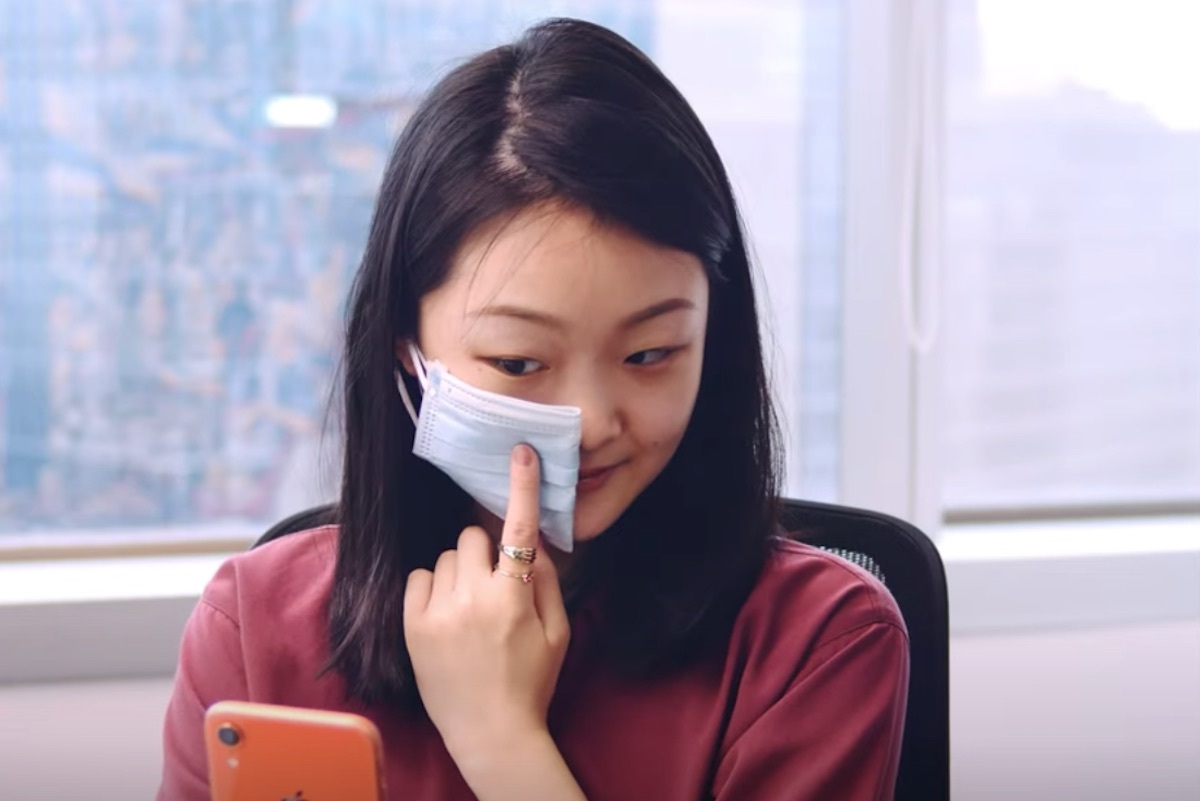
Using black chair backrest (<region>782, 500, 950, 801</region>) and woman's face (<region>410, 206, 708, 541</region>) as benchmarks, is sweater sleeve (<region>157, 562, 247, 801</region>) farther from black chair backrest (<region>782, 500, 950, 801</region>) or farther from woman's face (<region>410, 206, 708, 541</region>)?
black chair backrest (<region>782, 500, 950, 801</region>)

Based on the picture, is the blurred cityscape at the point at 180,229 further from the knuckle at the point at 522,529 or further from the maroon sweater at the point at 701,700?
the knuckle at the point at 522,529

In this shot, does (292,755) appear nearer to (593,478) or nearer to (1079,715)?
(593,478)

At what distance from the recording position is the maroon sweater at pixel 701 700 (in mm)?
894

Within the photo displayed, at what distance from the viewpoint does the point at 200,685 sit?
996 mm

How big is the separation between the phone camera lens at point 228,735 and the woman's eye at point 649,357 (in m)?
0.35

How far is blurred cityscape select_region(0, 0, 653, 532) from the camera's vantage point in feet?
5.30

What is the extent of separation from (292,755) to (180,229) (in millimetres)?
1041

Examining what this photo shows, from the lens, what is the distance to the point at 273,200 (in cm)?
165

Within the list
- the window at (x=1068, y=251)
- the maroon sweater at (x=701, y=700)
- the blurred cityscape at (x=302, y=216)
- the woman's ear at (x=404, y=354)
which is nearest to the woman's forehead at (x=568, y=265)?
the woman's ear at (x=404, y=354)

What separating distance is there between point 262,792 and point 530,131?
0.46 metres

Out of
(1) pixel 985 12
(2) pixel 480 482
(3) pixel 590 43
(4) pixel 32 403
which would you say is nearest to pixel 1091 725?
(1) pixel 985 12

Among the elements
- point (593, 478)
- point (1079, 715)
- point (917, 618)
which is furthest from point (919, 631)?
point (1079, 715)

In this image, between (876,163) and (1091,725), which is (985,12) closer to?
(876,163)

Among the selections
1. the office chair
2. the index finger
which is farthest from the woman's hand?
the office chair
